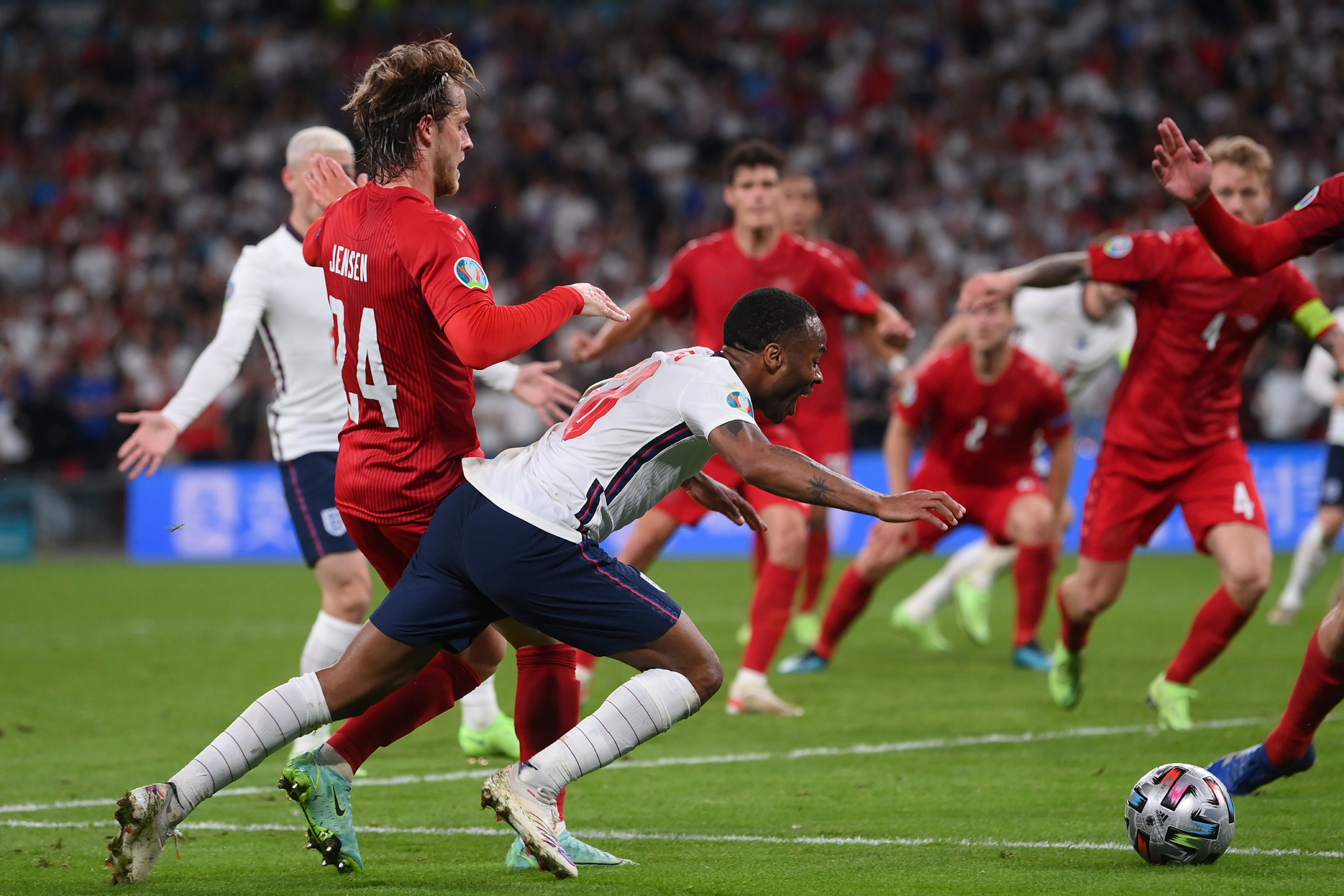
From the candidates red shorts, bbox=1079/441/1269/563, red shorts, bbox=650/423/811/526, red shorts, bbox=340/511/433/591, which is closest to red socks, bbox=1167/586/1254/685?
red shorts, bbox=1079/441/1269/563

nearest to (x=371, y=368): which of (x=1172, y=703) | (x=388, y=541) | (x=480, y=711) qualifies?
(x=388, y=541)

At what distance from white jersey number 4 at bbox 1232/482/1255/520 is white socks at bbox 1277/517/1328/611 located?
511cm

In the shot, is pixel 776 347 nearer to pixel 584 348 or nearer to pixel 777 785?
pixel 777 785

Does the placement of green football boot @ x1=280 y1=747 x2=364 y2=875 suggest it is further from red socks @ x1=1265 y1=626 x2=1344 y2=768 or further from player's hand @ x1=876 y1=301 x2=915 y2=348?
player's hand @ x1=876 y1=301 x2=915 y2=348

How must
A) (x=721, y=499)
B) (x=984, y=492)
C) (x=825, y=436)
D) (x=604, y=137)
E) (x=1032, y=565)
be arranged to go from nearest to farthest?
1. (x=721, y=499)
2. (x=825, y=436)
3. (x=1032, y=565)
4. (x=984, y=492)
5. (x=604, y=137)

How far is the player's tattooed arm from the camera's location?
6.39m

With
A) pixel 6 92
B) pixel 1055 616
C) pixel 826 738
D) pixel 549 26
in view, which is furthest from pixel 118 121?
pixel 826 738

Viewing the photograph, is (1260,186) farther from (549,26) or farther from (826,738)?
(549,26)

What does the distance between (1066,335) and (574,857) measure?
290 inches

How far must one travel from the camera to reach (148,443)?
18.0 feet

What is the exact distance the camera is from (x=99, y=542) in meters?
19.0

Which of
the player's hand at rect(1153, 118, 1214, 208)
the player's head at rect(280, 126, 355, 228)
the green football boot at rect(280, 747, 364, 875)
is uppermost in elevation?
the player's head at rect(280, 126, 355, 228)

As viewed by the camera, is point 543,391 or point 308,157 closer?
point 543,391

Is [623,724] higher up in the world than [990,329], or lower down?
lower down
